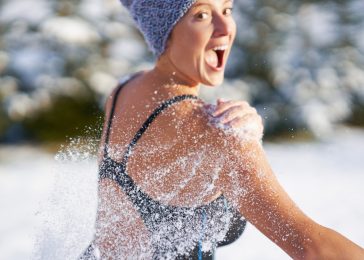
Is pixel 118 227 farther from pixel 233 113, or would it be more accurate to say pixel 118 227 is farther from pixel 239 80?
pixel 239 80

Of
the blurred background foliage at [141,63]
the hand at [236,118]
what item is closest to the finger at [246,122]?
→ the hand at [236,118]

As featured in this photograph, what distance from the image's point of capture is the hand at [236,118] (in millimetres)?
1677

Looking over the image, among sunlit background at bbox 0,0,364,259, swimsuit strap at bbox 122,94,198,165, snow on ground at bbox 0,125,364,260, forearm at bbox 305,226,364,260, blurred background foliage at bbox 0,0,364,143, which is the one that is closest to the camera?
forearm at bbox 305,226,364,260

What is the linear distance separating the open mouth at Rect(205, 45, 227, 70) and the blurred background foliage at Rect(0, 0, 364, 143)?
477 centimetres

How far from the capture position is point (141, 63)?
7.53 metres

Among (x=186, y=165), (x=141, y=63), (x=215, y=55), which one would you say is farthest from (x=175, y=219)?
(x=141, y=63)

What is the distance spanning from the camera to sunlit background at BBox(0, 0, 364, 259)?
5.91m

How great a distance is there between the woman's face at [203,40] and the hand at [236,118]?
13 cm

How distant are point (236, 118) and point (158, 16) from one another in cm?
37

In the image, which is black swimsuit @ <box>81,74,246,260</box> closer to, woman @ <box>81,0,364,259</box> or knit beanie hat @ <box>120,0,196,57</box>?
woman @ <box>81,0,364,259</box>

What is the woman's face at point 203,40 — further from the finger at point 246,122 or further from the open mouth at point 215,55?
the finger at point 246,122

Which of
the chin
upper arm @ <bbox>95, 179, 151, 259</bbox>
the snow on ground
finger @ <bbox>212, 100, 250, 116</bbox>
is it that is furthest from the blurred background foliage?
finger @ <bbox>212, 100, 250, 116</bbox>

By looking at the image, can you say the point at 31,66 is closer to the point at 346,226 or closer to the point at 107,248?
the point at 346,226

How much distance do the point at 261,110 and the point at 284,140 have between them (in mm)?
474
